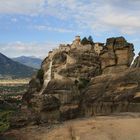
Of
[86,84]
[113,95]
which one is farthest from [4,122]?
[113,95]

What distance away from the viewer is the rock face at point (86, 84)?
190 ft

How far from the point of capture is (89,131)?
108ft

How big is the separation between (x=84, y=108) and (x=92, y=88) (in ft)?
10.7

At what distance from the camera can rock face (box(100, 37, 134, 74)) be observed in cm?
9219

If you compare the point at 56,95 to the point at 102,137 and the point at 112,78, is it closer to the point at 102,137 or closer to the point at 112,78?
the point at 112,78

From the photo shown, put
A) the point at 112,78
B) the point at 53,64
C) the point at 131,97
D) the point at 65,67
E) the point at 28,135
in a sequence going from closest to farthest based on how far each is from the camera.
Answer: the point at 28,135 → the point at 131,97 → the point at 112,78 → the point at 65,67 → the point at 53,64

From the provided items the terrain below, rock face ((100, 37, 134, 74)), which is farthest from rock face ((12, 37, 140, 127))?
the terrain below

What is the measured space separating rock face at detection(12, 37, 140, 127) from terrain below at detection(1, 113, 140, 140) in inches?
678

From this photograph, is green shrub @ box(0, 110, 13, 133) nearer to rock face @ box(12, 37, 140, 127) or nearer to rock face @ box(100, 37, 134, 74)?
rock face @ box(12, 37, 140, 127)

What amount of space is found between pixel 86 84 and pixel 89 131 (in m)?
55.6

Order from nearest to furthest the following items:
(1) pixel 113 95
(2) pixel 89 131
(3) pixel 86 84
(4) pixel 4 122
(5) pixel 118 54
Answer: (2) pixel 89 131, (1) pixel 113 95, (3) pixel 86 84, (5) pixel 118 54, (4) pixel 4 122

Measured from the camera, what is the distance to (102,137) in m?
31.5

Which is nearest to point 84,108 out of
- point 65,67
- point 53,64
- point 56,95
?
point 56,95

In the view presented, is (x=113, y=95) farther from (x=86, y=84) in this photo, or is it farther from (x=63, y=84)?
(x=63, y=84)
